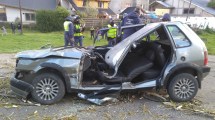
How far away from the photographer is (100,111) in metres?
4.60

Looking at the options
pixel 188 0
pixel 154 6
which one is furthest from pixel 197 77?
pixel 154 6

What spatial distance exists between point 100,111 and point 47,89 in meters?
1.08

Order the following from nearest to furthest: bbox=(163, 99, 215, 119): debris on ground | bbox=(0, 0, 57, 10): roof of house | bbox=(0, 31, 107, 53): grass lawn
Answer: bbox=(163, 99, 215, 119): debris on ground
bbox=(0, 31, 107, 53): grass lawn
bbox=(0, 0, 57, 10): roof of house

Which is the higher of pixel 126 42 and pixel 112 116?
pixel 126 42

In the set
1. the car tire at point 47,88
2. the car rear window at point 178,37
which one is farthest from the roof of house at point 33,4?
the car rear window at point 178,37

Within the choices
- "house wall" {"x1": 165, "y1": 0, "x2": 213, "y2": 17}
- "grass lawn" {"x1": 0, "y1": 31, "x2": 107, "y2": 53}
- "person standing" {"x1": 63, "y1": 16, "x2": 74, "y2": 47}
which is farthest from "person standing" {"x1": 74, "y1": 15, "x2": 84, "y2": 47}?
"house wall" {"x1": 165, "y1": 0, "x2": 213, "y2": 17}

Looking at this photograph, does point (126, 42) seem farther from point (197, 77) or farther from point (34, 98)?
point (34, 98)

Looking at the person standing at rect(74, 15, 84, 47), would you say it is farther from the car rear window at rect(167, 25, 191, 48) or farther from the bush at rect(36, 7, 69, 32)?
the bush at rect(36, 7, 69, 32)

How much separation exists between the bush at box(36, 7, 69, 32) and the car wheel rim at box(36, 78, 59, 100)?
1012 inches

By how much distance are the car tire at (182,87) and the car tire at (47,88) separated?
212 cm

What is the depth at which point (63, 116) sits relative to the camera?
4.34 meters

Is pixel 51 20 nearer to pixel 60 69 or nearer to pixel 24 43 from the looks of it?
A: pixel 24 43

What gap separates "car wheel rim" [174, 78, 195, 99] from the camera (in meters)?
5.11

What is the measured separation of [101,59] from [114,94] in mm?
960
